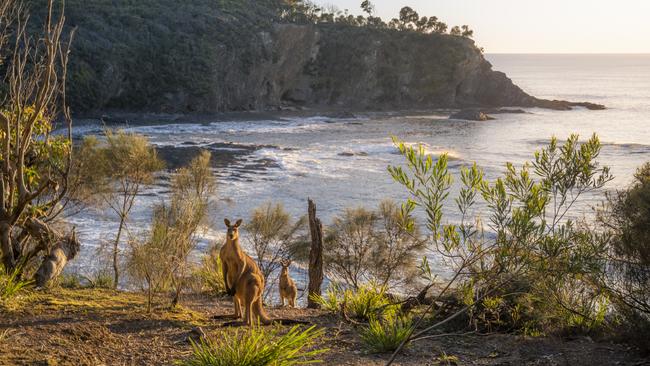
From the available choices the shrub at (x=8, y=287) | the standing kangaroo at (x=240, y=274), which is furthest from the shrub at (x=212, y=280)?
the shrub at (x=8, y=287)

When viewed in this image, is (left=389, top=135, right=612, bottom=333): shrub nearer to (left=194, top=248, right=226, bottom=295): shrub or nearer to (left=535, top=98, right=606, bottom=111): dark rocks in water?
(left=194, top=248, right=226, bottom=295): shrub

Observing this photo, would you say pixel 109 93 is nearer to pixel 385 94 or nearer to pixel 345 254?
pixel 385 94

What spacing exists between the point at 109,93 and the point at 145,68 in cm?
681

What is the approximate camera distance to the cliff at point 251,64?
7719 centimetres

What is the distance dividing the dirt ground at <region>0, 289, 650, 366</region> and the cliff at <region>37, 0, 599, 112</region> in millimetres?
66521

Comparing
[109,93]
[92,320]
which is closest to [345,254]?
[92,320]

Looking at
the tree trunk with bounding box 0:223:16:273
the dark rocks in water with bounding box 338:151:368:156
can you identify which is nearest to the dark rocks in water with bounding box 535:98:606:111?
the dark rocks in water with bounding box 338:151:368:156

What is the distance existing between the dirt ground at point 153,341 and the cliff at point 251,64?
218ft

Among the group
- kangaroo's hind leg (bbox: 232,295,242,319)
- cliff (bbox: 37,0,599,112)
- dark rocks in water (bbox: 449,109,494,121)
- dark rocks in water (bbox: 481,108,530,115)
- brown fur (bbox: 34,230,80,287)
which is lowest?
kangaroo's hind leg (bbox: 232,295,242,319)

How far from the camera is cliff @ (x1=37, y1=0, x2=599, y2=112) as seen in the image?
77.2 metres

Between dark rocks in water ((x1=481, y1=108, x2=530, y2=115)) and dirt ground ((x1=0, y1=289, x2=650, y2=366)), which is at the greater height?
dark rocks in water ((x1=481, y1=108, x2=530, y2=115))

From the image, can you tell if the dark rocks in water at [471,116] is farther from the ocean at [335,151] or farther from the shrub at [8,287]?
the shrub at [8,287]

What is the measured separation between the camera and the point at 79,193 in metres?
22.1

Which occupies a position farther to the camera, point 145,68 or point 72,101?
point 145,68
